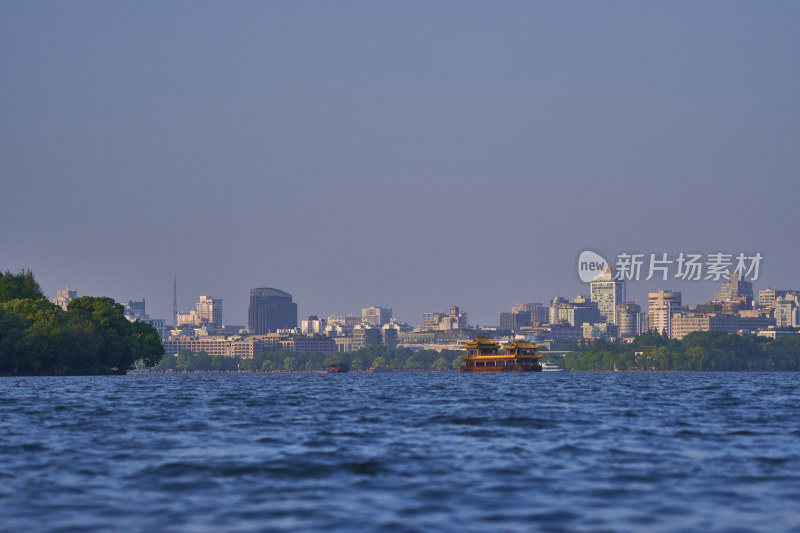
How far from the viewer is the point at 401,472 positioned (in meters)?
26.0

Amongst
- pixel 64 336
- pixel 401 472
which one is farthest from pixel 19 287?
pixel 401 472

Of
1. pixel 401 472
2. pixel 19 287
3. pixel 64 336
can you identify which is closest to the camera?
pixel 401 472

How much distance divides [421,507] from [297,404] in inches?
1501

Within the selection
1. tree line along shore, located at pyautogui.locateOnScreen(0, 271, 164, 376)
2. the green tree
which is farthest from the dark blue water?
the green tree

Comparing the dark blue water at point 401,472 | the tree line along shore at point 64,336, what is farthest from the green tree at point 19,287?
the dark blue water at point 401,472

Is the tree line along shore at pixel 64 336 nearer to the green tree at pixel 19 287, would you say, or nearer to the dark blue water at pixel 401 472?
the green tree at pixel 19 287

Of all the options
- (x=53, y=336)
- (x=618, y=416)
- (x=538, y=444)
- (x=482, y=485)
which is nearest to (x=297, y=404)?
(x=618, y=416)

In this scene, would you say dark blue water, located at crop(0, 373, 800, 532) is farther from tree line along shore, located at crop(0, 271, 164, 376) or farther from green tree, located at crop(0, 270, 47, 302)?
green tree, located at crop(0, 270, 47, 302)

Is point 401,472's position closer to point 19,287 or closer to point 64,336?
point 64,336

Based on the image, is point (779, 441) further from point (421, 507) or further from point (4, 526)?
point (4, 526)

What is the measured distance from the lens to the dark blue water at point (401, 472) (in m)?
19.6

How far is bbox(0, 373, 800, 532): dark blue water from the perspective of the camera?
19.6 metres

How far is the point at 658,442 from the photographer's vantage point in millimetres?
33000

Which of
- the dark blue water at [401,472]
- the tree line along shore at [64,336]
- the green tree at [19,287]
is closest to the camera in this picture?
the dark blue water at [401,472]
